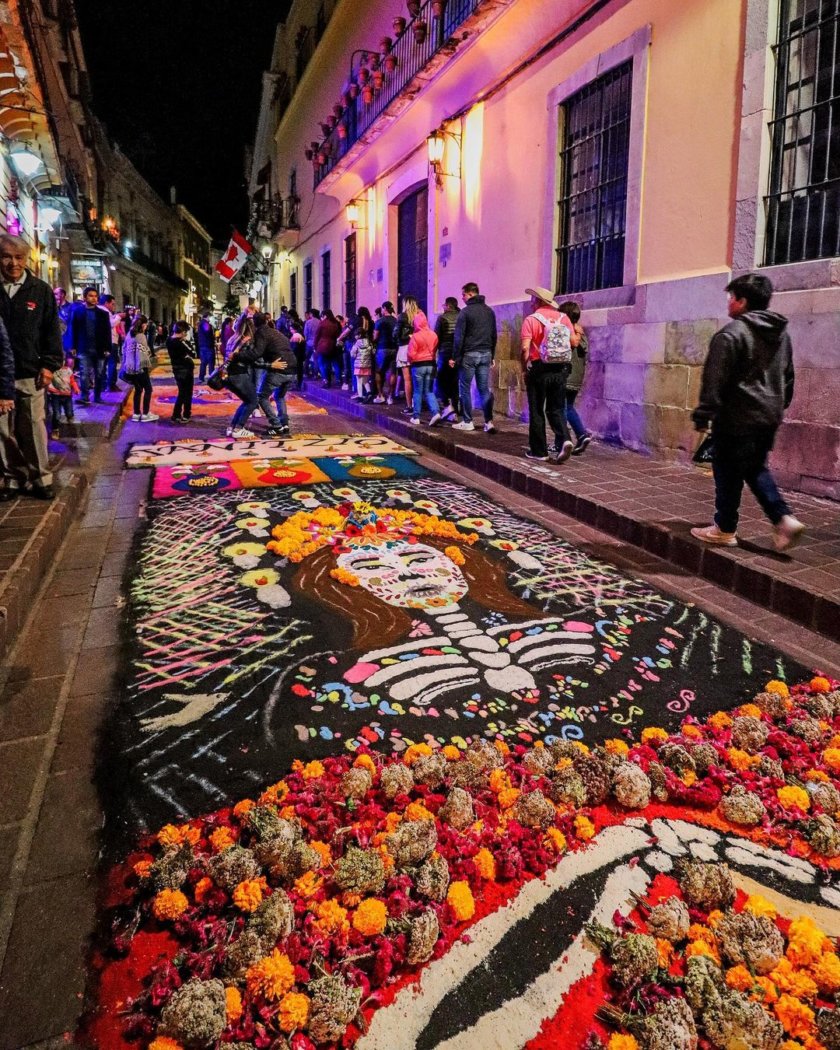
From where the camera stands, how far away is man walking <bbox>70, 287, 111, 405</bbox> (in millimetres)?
11969

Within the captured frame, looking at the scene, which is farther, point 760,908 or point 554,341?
point 554,341

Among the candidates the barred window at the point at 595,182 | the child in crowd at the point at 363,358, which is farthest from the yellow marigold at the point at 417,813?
the child in crowd at the point at 363,358

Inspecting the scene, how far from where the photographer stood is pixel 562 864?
2156mm

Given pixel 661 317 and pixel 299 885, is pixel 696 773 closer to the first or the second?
pixel 299 885

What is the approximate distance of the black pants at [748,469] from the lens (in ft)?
14.9

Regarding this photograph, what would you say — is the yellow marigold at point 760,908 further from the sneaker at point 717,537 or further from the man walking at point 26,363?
the man walking at point 26,363

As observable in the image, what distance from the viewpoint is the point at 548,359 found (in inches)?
287

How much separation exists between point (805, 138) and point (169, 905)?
7.66m

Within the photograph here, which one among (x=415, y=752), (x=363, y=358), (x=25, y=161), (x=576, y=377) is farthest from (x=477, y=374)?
(x=25, y=161)

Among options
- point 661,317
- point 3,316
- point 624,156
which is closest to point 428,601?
point 3,316

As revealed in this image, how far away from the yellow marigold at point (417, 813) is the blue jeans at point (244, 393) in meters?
8.45

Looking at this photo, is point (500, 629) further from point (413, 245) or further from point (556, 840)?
point (413, 245)

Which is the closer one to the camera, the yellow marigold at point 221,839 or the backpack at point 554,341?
the yellow marigold at point 221,839

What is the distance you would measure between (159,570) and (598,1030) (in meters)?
3.86
